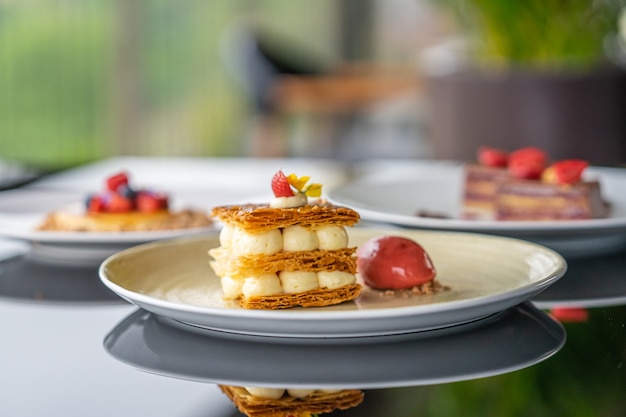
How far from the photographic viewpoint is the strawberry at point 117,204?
1283 millimetres

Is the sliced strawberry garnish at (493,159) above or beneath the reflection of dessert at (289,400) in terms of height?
above

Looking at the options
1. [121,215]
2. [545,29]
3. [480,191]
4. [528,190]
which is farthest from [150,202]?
[545,29]

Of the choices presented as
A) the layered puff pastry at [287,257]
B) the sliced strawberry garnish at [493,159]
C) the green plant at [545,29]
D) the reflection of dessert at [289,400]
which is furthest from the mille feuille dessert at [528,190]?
the green plant at [545,29]

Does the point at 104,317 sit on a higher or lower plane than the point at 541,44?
lower

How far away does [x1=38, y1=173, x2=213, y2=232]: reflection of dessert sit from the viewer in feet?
4.18

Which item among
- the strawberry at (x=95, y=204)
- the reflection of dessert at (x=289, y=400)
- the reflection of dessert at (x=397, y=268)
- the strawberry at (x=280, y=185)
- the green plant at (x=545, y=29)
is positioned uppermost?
the green plant at (x=545, y=29)

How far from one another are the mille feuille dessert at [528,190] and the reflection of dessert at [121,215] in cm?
47

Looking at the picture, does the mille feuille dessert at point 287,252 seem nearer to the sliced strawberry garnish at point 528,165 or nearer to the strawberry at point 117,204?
the strawberry at point 117,204

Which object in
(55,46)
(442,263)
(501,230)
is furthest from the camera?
(55,46)

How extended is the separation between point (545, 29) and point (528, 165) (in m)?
1.47

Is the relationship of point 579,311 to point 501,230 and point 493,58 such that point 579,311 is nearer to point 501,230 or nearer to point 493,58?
point 501,230

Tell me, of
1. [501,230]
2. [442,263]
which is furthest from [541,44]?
[442,263]

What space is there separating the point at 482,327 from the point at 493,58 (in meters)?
2.41

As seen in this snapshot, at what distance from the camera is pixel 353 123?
7984 millimetres
